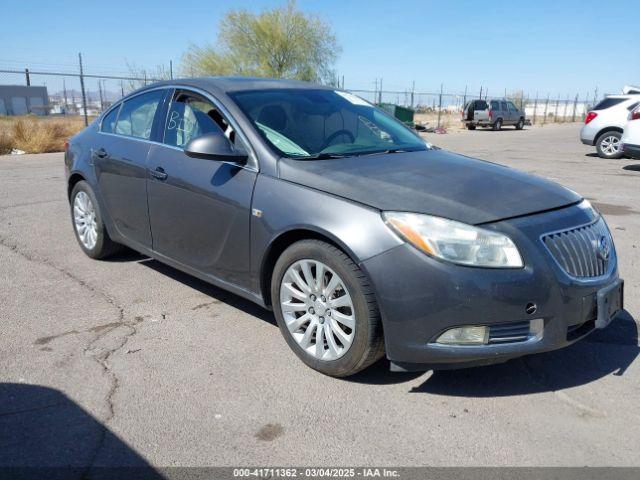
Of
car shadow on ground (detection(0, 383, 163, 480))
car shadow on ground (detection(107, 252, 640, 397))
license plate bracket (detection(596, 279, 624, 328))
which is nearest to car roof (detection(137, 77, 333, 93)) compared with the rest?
car shadow on ground (detection(107, 252, 640, 397))

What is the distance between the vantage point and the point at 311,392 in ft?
10.2

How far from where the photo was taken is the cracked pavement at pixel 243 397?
8.50 ft

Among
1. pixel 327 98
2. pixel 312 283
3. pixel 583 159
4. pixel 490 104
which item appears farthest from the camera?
pixel 490 104

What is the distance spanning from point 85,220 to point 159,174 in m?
1.64

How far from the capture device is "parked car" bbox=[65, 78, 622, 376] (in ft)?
9.21

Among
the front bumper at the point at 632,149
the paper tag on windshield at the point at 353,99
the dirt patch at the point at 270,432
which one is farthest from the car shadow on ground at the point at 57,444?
the front bumper at the point at 632,149

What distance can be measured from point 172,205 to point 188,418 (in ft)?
5.69

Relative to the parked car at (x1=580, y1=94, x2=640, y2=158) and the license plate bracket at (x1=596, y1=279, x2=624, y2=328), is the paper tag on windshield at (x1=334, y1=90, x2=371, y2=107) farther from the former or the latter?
the parked car at (x1=580, y1=94, x2=640, y2=158)

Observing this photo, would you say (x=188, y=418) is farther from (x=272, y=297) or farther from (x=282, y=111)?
(x=282, y=111)

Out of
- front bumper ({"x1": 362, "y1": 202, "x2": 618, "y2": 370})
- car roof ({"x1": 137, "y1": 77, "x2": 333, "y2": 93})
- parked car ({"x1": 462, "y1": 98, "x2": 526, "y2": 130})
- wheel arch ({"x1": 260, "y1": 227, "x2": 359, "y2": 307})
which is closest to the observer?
front bumper ({"x1": 362, "y1": 202, "x2": 618, "y2": 370})

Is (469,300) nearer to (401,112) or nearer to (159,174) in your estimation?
(159,174)

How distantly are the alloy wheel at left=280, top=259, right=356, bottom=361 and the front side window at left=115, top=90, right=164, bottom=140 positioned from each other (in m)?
1.94

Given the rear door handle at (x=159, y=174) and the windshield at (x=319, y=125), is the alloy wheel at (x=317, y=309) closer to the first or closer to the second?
the windshield at (x=319, y=125)

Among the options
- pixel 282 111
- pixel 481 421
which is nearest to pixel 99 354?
pixel 282 111
